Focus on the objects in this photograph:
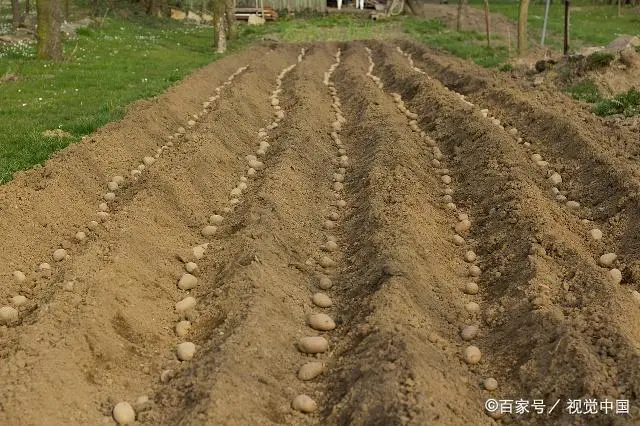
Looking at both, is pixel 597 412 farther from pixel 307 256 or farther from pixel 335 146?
pixel 335 146

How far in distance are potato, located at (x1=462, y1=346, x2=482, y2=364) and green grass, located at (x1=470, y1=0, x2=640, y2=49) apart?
17026 mm

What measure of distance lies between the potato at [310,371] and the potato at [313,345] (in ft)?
0.59

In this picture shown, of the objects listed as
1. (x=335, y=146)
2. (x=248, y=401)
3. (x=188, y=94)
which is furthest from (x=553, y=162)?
(x=188, y=94)

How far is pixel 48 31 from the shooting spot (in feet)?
48.4

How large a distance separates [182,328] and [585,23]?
26.8 m

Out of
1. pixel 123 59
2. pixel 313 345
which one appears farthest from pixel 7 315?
pixel 123 59

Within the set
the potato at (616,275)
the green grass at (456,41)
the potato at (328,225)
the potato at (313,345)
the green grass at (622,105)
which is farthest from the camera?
the green grass at (456,41)

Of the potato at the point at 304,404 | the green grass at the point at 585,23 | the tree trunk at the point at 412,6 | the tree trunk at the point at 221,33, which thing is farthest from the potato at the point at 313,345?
the tree trunk at the point at 412,6

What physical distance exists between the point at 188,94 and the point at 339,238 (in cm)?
602

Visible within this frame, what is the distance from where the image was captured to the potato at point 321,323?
4.50 meters

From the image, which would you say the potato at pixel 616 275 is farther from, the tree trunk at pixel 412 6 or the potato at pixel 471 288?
the tree trunk at pixel 412 6

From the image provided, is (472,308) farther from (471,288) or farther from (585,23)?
(585,23)

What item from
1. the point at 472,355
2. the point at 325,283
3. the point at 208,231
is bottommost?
the point at 472,355

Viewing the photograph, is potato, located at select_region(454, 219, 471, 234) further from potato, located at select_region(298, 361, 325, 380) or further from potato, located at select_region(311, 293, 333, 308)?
→ potato, located at select_region(298, 361, 325, 380)
